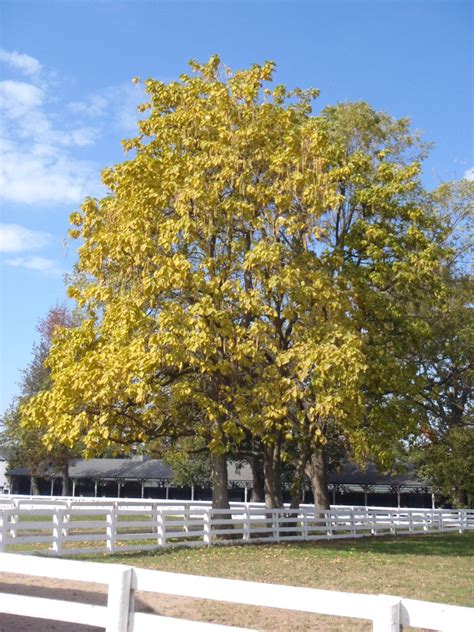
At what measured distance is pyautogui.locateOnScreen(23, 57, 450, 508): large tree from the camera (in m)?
18.2

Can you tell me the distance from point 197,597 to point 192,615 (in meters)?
4.02

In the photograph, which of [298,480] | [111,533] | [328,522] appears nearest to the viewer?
[111,533]

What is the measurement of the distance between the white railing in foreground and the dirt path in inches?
104

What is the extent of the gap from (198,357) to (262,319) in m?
2.68

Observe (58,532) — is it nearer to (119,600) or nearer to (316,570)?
(316,570)

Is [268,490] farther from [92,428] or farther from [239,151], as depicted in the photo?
[239,151]

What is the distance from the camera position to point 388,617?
4.69m

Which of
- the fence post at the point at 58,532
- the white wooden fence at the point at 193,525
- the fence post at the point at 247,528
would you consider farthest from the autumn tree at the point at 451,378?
the fence post at the point at 58,532

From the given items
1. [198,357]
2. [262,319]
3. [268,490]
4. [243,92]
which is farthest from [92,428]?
[243,92]

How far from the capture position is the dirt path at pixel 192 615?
28.3 feet

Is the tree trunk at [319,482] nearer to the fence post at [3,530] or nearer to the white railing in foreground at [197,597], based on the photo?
the fence post at [3,530]

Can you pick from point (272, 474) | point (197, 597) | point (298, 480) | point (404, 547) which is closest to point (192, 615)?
point (197, 597)

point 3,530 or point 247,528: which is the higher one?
point 3,530

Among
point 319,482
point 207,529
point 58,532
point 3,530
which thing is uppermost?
point 319,482
